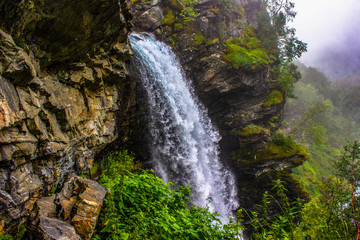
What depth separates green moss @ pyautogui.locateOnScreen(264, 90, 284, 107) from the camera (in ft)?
54.4

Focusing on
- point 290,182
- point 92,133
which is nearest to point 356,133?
point 290,182

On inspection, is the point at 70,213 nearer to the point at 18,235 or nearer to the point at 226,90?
the point at 18,235

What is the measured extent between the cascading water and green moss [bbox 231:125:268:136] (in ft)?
7.49

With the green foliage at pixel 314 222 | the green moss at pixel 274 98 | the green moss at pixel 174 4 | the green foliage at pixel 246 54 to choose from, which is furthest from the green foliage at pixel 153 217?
the green moss at pixel 174 4

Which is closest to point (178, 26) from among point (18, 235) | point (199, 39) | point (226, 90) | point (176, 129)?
point (199, 39)

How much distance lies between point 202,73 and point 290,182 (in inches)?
399

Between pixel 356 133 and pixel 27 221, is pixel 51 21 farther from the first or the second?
pixel 356 133

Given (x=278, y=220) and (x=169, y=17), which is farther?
(x=169, y=17)

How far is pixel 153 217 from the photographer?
3543 mm

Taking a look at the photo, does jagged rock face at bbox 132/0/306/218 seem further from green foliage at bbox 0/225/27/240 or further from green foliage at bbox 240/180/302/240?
green foliage at bbox 0/225/27/240

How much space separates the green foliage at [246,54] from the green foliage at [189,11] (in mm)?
3502

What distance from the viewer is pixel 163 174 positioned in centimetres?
1138

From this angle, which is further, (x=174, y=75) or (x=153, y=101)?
(x=174, y=75)

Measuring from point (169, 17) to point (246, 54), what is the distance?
21.7 feet
